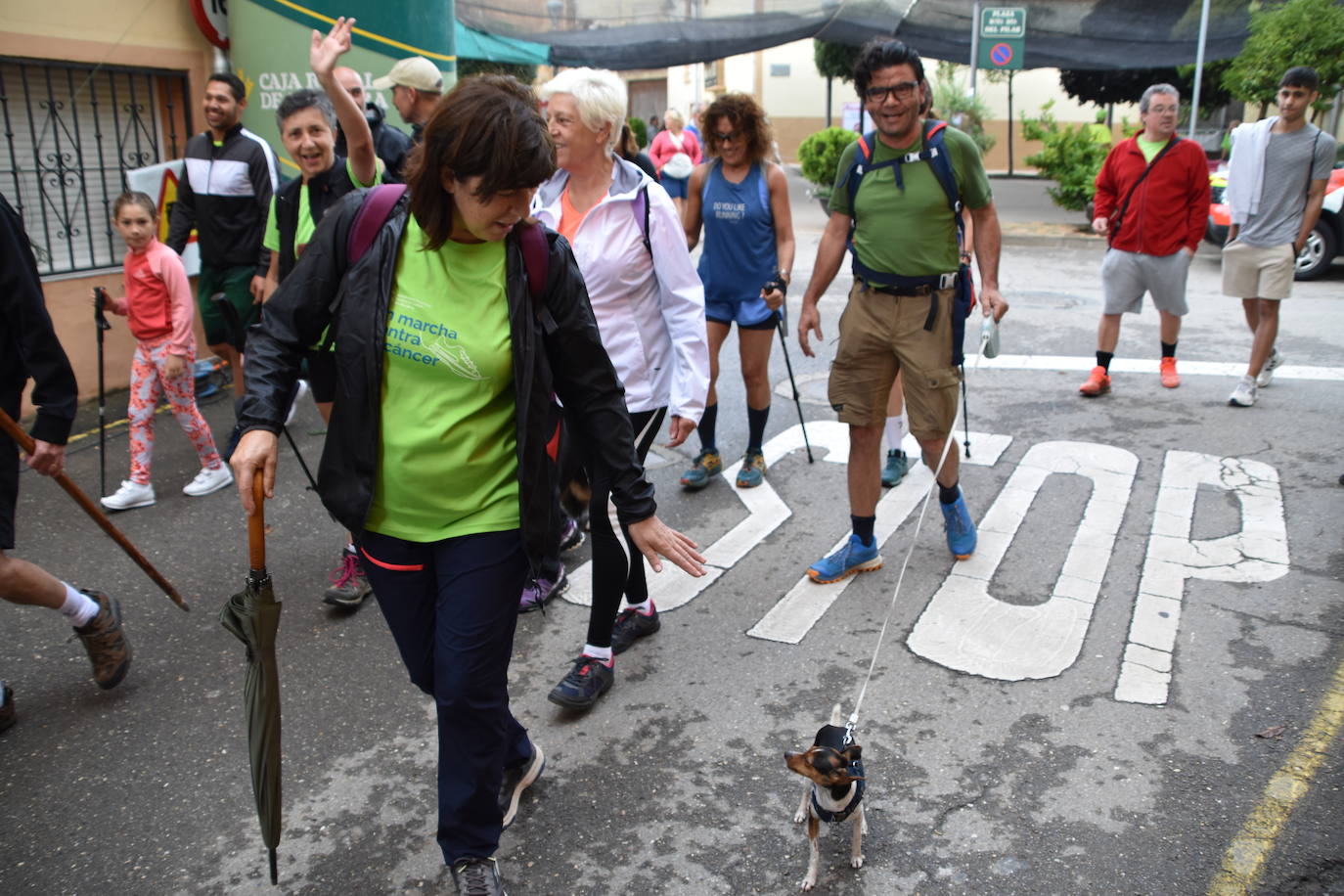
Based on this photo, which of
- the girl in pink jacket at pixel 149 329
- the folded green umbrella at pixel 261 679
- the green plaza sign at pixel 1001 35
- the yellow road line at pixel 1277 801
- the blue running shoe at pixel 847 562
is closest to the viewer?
the folded green umbrella at pixel 261 679

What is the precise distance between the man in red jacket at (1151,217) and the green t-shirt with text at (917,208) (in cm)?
325

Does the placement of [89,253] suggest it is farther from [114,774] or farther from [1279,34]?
[1279,34]

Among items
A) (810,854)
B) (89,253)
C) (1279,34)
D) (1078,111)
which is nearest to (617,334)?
(810,854)

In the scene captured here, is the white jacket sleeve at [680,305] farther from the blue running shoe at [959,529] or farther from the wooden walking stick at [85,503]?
the wooden walking stick at [85,503]

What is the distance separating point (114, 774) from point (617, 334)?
213 centimetres

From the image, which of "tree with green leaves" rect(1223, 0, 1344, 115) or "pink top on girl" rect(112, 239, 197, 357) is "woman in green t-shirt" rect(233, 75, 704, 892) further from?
"tree with green leaves" rect(1223, 0, 1344, 115)

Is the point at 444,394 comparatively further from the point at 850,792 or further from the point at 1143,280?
the point at 1143,280

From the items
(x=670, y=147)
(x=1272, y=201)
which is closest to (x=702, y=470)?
(x=1272, y=201)

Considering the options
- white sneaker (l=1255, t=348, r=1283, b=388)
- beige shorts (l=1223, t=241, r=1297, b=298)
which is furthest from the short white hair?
white sneaker (l=1255, t=348, r=1283, b=388)

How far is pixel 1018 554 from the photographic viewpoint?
5.02 m

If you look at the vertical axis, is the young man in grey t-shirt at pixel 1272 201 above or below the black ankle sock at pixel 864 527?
above

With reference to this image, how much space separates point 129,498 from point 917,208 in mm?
4174

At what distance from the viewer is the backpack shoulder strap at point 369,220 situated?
8.38 ft

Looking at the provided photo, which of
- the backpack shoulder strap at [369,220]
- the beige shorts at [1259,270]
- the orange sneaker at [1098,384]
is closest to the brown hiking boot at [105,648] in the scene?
the backpack shoulder strap at [369,220]
